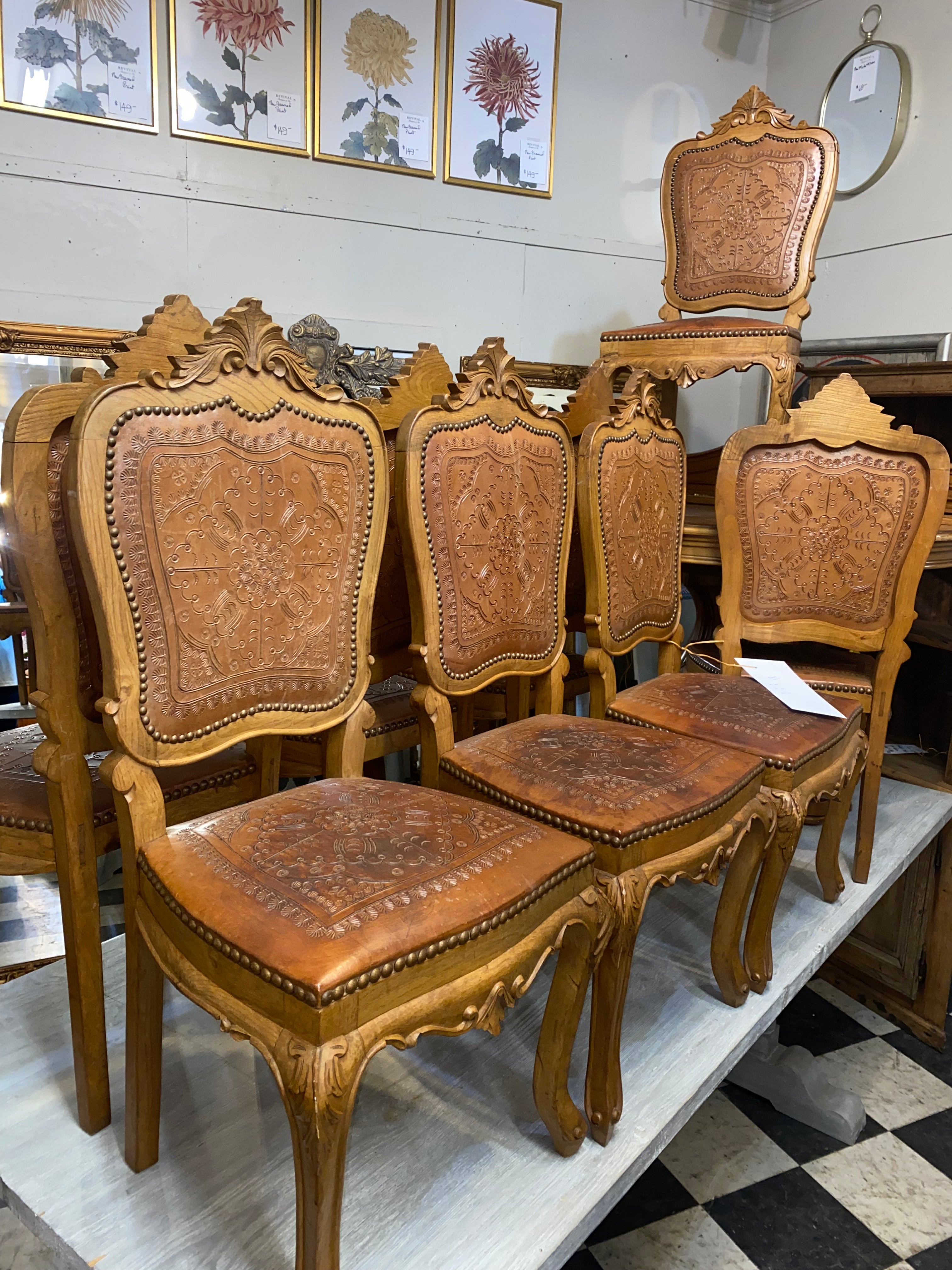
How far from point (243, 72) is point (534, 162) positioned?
109cm

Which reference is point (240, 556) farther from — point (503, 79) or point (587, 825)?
point (503, 79)

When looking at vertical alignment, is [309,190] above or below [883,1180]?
above

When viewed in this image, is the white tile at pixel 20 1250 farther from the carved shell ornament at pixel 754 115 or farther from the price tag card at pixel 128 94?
the carved shell ornament at pixel 754 115

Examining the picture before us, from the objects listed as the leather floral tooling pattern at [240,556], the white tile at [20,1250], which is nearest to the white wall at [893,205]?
the leather floral tooling pattern at [240,556]

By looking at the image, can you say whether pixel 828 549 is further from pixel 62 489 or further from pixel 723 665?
pixel 62 489

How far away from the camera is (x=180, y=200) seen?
2682mm

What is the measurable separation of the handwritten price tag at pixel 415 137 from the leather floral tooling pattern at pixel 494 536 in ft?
6.28

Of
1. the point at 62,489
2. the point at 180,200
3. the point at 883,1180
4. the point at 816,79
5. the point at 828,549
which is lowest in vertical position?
the point at 883,1180

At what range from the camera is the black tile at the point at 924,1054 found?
6.75ft

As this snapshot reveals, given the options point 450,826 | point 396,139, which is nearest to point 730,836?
point 450,826

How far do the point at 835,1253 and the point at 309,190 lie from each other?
3.11m

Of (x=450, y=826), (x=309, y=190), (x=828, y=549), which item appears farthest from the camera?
(x=309, y=190)

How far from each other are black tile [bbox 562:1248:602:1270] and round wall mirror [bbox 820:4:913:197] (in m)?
3.34

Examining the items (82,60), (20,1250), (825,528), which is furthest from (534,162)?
(20,1250)
